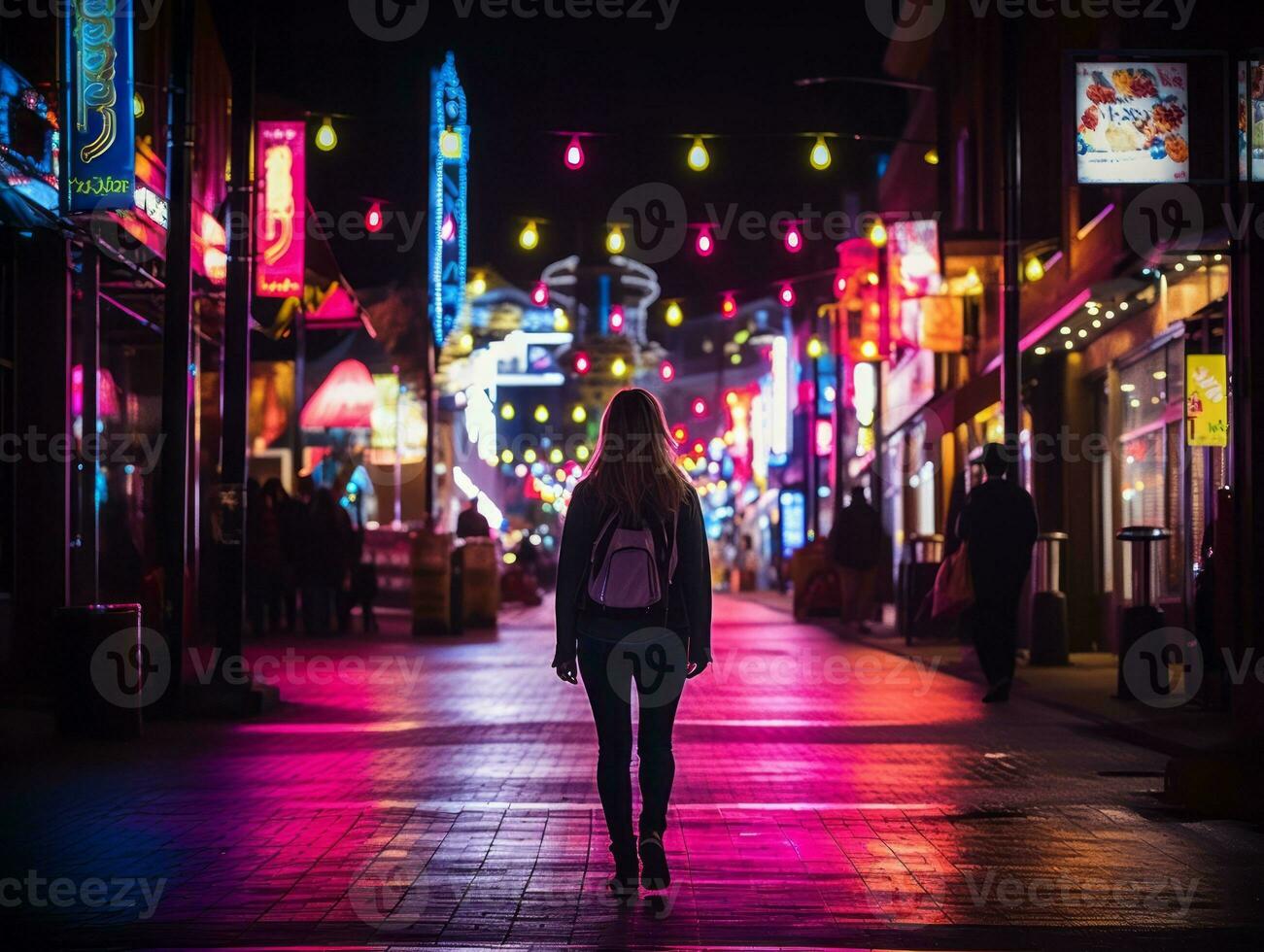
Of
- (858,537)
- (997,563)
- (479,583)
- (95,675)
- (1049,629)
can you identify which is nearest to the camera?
(95,675)

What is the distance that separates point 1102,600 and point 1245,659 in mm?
9740

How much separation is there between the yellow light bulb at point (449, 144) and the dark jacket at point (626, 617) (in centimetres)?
2755

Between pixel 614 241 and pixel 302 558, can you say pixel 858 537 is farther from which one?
pixel 302 558

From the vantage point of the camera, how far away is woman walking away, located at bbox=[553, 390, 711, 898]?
6656 mm

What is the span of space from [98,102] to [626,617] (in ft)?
32.1

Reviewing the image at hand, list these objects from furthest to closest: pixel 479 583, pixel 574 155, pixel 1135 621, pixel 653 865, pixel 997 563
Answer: pixel 479 583, pixel 574 155, pixel 997 563, pixel 1135 621, pixel 653 865

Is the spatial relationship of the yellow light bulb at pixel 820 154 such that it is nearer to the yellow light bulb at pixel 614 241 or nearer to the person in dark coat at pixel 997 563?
the yellow light bulb at pixel 614 241

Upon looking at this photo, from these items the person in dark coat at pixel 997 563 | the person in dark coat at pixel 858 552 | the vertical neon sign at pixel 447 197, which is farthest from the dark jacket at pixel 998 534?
the vertical neon sign at pixel 447 197

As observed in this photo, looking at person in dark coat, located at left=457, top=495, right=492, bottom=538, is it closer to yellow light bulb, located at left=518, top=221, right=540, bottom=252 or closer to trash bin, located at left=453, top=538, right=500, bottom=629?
trash bin, located at left=453, top=538, right=500, bottom=629

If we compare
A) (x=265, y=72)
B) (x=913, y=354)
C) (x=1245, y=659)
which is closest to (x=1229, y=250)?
(x=1245, y=659)

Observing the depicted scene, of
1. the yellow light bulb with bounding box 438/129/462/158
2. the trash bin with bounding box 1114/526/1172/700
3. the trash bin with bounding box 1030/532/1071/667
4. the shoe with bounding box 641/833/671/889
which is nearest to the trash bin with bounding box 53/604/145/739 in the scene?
the shoe with bounding box 641/833/671/889

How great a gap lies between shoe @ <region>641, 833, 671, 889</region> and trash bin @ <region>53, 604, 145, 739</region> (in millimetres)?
6452

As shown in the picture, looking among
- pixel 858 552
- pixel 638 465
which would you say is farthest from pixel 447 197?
pixel 638 465

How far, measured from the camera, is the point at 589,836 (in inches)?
314
